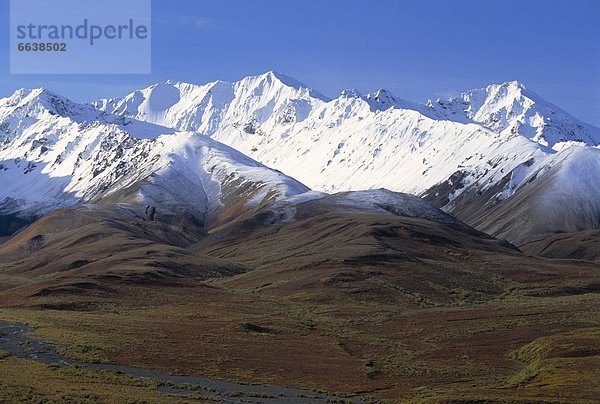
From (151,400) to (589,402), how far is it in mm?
30952

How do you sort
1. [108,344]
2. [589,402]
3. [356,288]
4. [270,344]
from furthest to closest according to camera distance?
[356,288] < [270,344] < [108,344] < [589,402]

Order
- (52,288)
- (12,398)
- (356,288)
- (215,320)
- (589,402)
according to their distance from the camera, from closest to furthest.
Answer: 1. (12,398)
2. (589,402)
3. (215,320)
4. (52,288)
5. (356,288)

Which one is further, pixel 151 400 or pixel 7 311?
pixel 7 311

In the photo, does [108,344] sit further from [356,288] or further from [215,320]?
[356,288]

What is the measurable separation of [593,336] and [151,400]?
159 feet

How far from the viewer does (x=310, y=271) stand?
16788cm

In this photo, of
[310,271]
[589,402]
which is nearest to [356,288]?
[310,271]

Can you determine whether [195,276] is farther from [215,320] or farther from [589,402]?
[589,402]

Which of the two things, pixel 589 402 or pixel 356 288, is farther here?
pixel 356 288

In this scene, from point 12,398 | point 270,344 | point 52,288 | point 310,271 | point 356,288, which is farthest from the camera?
Answer: point 310,271

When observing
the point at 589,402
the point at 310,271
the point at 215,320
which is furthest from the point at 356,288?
the point at 589,402

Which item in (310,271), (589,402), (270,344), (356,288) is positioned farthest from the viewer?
(310,271)

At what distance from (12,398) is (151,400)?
9.09 metres

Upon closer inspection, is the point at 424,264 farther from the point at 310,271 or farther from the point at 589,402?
the point at 589,402
